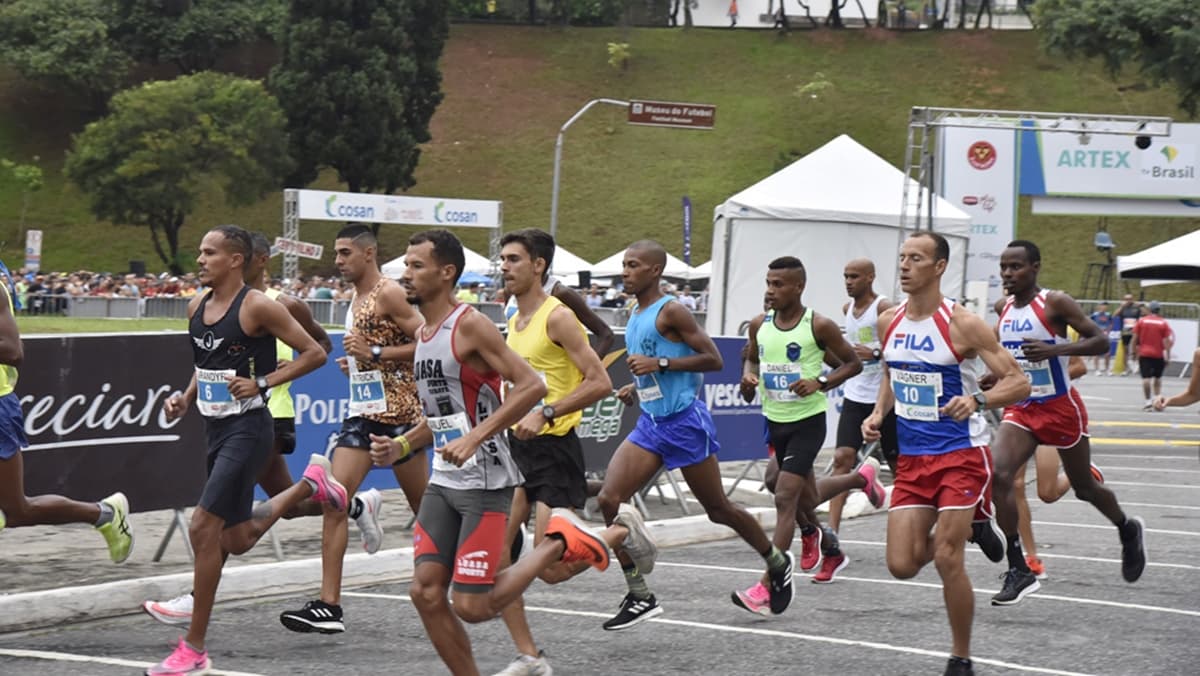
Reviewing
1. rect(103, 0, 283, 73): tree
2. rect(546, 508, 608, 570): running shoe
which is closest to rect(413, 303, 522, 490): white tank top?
rect(546, 508, 608, 570): running shoe

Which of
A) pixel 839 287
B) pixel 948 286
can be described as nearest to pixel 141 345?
pixel 839 287

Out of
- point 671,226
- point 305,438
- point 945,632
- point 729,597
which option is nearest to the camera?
point 945,632

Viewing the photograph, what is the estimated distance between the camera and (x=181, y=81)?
66.4m

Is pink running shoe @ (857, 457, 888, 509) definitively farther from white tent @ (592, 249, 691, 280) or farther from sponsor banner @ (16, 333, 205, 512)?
white tent @ (592, 249, 691, 280)

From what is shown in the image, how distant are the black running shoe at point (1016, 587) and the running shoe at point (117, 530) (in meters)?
4.89

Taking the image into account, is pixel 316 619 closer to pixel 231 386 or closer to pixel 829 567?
pixel 231 386

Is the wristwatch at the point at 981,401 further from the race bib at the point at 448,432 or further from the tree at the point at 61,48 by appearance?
the tree at the point at 61,48

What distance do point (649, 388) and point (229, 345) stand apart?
254cm

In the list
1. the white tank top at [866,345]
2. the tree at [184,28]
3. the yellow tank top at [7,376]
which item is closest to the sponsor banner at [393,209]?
the tree at [184,28]

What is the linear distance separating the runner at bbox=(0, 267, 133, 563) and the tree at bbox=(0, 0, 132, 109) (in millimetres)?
67363

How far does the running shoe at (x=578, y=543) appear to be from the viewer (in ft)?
21.3

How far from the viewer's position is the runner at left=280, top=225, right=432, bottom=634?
8.37m

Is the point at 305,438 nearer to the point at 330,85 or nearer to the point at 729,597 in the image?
the point at 729,597

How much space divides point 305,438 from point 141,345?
5.30 ft
